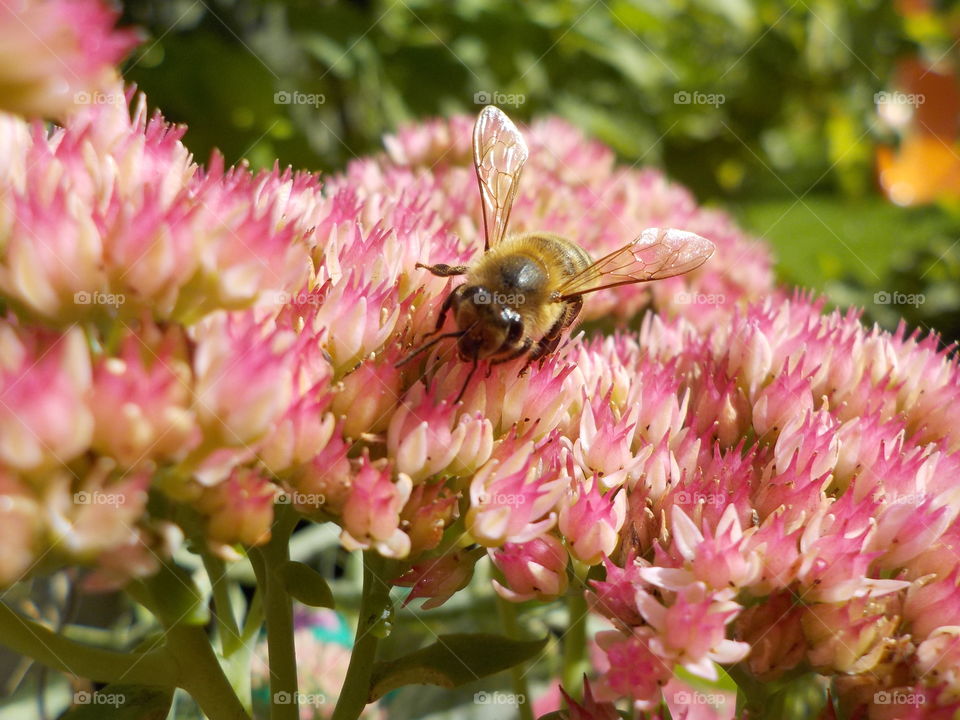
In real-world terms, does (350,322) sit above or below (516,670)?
above

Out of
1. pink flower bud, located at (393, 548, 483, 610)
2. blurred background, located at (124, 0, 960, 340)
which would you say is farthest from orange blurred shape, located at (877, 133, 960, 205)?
pink flower bud, located at (393, 548, 483, 610)

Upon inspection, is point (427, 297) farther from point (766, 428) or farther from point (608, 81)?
point (608, 81)

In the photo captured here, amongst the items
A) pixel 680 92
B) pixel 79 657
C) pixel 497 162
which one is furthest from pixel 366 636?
pixel 680 92

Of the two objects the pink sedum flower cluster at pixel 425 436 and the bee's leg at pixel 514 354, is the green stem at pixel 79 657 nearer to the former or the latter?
the pink sedum flower cluster at pixel 425 436

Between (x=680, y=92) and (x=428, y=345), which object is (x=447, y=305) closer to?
(x=428, y=345)

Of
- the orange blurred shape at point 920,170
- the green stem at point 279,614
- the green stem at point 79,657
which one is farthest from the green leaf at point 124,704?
the orange blurred shape at point 920,170

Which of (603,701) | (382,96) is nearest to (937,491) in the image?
(603,701)

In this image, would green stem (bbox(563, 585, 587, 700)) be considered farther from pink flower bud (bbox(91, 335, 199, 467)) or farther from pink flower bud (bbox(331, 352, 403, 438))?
pink flower bud (bbox(91, 335, 199, 467))
